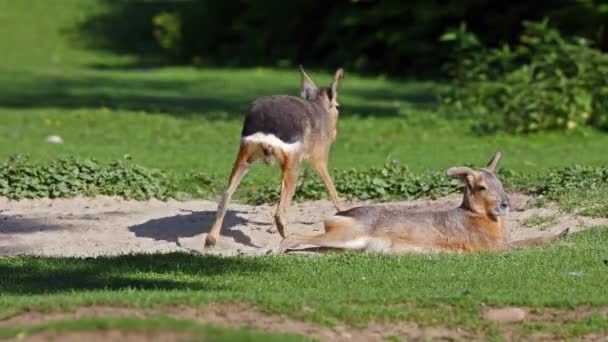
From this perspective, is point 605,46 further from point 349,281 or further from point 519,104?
point 349,281

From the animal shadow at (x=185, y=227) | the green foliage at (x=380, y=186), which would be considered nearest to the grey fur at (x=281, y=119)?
the animal shadow at (x=185, y=227)

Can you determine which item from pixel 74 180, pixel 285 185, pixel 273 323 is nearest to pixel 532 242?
pixel 285 185

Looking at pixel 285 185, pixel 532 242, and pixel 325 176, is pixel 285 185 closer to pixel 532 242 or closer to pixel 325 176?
pixel 325 176

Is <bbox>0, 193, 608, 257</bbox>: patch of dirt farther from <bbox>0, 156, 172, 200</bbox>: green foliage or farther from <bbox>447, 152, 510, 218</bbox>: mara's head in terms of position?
<bbox>447, 152, 510, 218</bbox>: mara's head

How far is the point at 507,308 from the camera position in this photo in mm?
8180

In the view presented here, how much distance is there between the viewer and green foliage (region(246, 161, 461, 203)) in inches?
517

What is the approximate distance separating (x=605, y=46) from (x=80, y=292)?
21.6m

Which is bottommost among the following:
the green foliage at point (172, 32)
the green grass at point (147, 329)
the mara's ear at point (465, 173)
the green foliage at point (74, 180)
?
the green foliage at point (172, 32)

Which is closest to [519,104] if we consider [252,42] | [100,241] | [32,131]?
[32,131]

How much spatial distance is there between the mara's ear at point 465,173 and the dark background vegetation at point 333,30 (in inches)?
629

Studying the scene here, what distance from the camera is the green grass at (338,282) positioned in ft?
26.2

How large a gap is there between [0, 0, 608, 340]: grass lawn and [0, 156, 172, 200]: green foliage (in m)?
0.62

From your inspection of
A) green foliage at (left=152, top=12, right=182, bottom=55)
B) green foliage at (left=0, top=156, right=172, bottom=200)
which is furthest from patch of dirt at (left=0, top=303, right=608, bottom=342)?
green foliage at (left=152, top=12, right=182, bottom=55)

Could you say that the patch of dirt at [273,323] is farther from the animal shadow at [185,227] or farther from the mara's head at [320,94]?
the mara's head at [320,94]
